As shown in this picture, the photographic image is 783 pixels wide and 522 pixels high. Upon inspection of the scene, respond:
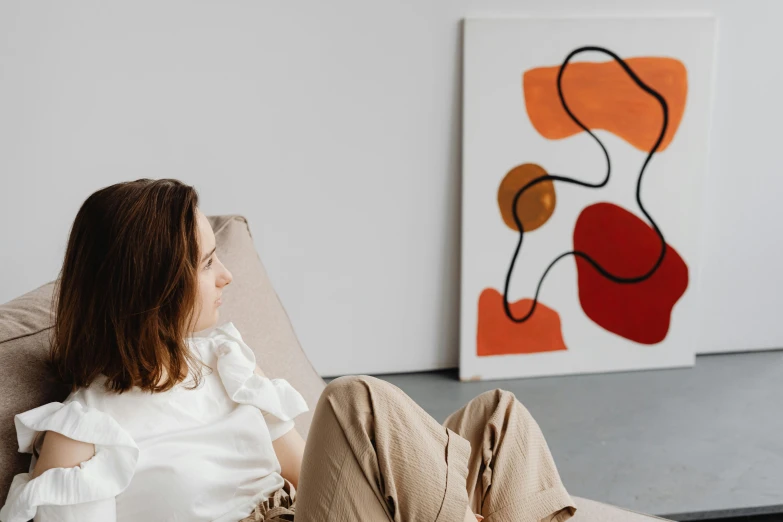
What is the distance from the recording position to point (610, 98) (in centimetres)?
256

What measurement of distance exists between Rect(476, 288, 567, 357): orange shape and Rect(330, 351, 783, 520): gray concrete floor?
115mm

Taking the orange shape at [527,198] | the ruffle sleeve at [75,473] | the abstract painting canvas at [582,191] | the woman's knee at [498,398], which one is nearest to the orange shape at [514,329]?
the abstract painting canvas at [582,191]

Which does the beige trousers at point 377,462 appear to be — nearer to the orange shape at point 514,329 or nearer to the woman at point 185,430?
the woman at point 185,430

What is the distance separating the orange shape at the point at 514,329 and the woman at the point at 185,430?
1.37m

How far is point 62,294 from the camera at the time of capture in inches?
42.8

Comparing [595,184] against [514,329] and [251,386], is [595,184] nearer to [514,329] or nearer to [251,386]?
[514,329]

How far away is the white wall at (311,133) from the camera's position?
90.7 inches

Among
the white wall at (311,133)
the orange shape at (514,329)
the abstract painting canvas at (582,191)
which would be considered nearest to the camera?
the white wall at (311,133)

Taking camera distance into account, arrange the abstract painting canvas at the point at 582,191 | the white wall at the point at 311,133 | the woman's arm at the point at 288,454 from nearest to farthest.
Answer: the woman's arm at the point at 288,454 < the white wall at the point at 311,133 < the abstract painting canvas at the point at 582,191

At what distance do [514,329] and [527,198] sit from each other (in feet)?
1.46

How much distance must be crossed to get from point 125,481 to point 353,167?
159cm

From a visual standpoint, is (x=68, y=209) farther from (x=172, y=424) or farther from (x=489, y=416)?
(x=489, y=416)

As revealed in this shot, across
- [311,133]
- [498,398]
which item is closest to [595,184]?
[311,133]

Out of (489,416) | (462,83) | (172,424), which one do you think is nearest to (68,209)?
(462,83)
